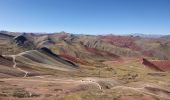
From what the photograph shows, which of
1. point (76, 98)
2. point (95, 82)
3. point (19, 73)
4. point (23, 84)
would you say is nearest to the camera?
point (76, 98)

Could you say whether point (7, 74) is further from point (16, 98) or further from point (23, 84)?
point (16, 98)

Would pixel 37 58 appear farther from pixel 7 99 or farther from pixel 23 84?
pixel 7 99

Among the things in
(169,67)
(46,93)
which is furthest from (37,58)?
(169,67)

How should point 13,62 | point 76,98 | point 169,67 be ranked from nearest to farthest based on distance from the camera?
1. point 76,98
2. point 13,62
3. point 169,67

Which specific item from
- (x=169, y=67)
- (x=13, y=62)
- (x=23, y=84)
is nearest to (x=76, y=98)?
(x=23, y=84)

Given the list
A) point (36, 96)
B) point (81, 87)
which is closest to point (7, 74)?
point (81, 87)

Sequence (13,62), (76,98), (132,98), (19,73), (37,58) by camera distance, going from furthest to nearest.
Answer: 1. (37,58)
2. (13,62)
3. (19,73)
4. (132,98)
5. (76,98)

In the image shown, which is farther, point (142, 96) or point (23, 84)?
point (23, 84)

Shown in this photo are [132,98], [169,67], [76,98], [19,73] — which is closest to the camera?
[76,98]

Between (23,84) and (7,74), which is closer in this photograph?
(23,84)
